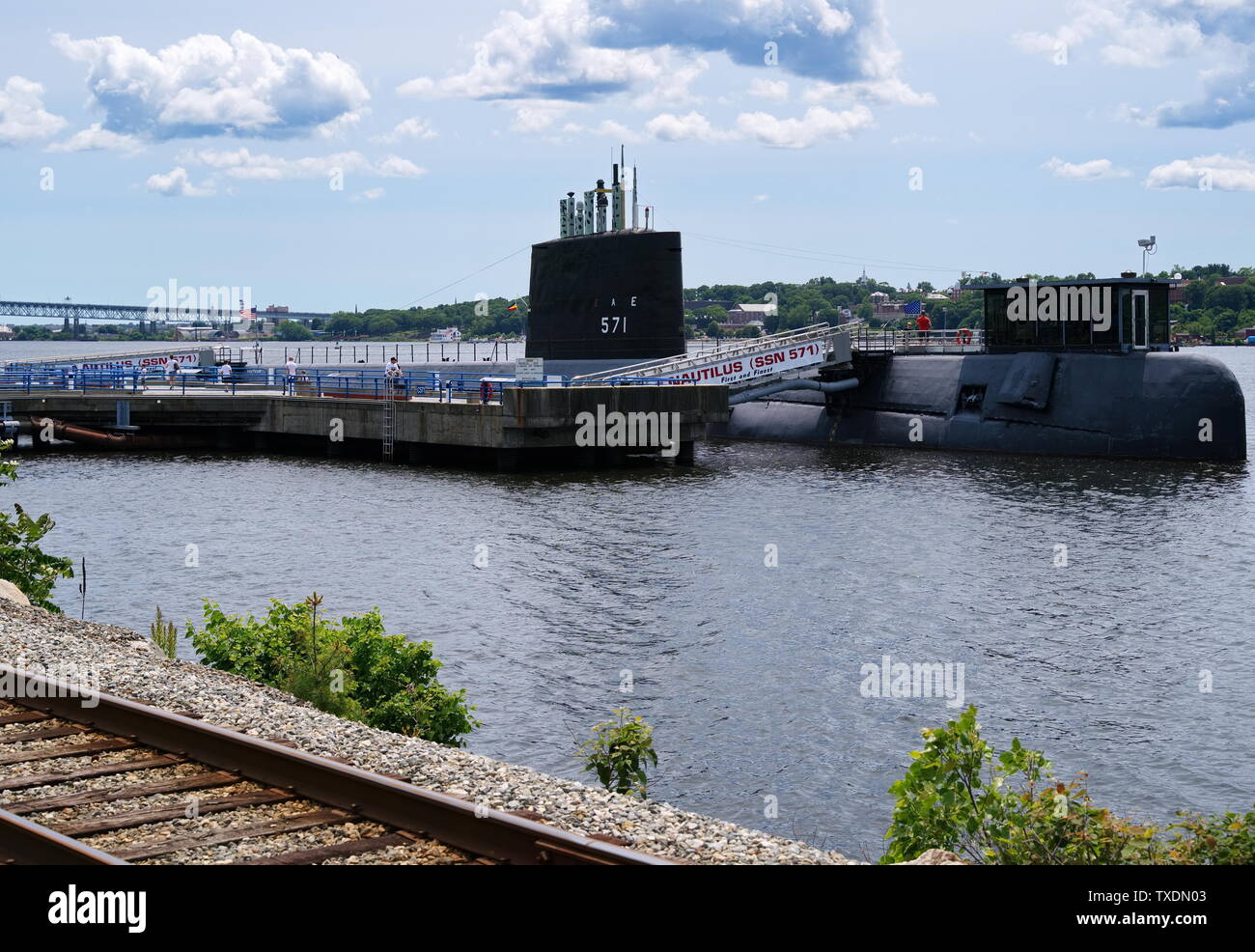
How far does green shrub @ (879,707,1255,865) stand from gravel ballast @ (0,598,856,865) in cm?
110

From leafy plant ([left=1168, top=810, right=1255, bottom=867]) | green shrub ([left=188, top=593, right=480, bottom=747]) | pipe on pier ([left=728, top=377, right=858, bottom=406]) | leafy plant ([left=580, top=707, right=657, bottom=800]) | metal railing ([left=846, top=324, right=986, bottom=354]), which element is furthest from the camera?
metal railing ([left=846, top=324, right=986, bottom=354])

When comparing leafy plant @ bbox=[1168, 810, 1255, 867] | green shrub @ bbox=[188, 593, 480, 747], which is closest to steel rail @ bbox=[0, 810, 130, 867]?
green shrub @ bbox=[188, 593, 480, 747]

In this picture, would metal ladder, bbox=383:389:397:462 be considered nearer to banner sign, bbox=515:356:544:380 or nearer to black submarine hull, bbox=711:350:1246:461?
banner sign, bbox=515:356:544:380

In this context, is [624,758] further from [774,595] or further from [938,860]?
[774,595]

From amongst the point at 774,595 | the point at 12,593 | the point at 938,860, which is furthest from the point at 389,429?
the point at 938,860

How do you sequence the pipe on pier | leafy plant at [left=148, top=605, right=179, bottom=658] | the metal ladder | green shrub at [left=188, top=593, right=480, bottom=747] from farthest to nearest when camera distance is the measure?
the pipe on pier
the metal ladder
leafy plant at [left=148, top=605, right=179, bottom=658]
green shrub at [left=188, top=593, right=480, bottom=747]

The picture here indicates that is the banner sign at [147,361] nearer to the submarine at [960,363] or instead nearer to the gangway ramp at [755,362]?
the submarine at [960,363]

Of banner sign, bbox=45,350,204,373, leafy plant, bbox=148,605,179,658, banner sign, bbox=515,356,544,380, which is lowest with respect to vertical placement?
leafy plant, bbox=148,605,179,658

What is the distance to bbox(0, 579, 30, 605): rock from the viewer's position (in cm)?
1850

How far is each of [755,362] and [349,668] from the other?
126 ft

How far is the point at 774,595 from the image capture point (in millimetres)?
25047

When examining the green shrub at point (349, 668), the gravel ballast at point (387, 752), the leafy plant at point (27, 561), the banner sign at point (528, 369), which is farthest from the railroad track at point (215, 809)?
the banner sign at point (528, 369)
